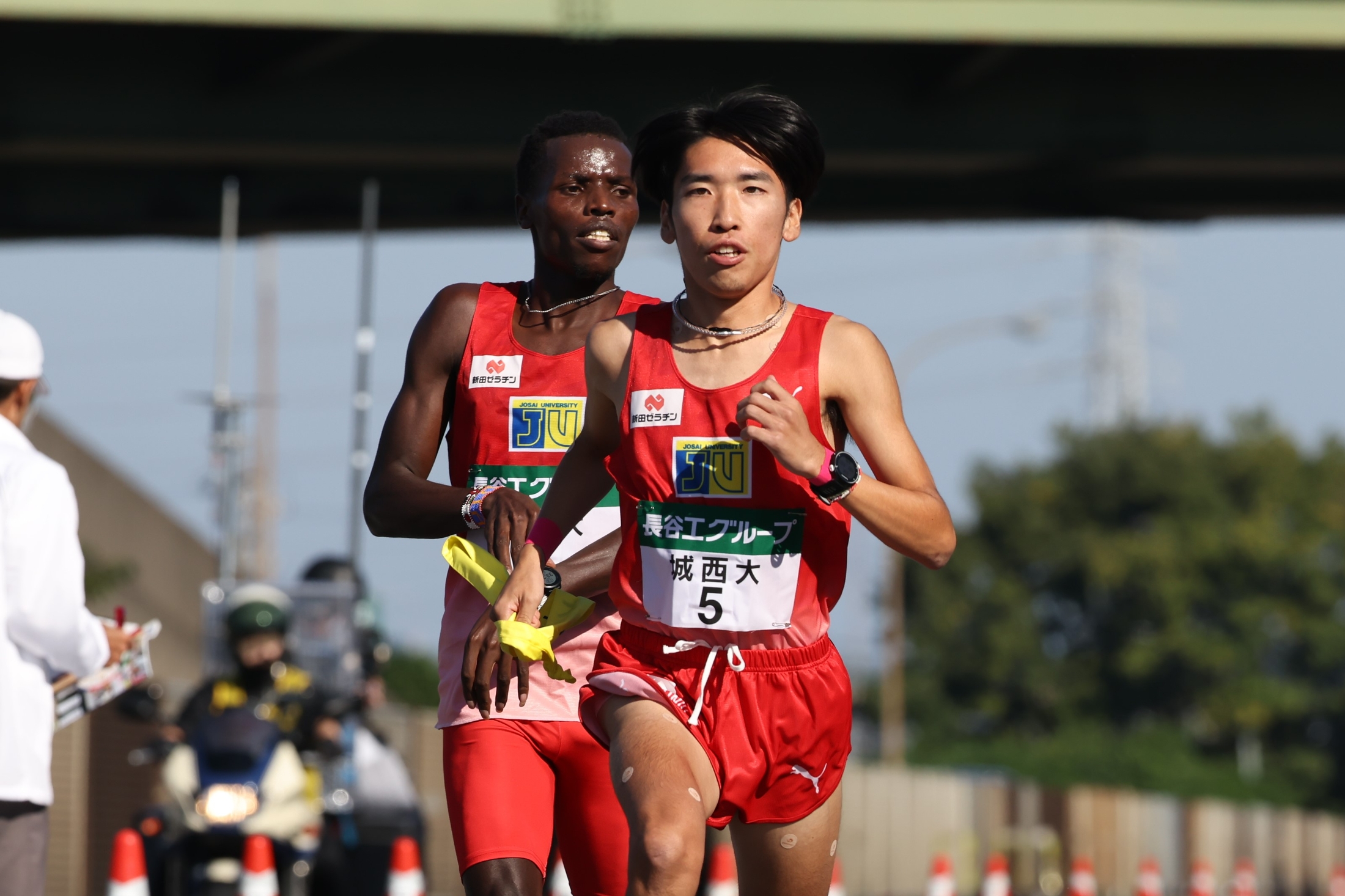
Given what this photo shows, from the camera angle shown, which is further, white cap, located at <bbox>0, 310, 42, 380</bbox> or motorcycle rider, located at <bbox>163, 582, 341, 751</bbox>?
motorcycle rider, located at <bbox>163, 582, 341, 751</bbox>

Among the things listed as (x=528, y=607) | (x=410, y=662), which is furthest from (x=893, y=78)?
(x=410, y=662)

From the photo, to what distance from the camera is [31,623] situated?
17.5 feet

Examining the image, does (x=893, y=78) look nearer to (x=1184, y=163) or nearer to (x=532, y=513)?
(x=1184, y=163)

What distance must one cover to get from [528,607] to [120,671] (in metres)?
1.94

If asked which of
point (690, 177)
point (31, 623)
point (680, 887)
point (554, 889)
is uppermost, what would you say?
point (690, 177)

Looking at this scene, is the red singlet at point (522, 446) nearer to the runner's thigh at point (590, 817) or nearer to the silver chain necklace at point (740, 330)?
the runner's thigh at point (590, 817)

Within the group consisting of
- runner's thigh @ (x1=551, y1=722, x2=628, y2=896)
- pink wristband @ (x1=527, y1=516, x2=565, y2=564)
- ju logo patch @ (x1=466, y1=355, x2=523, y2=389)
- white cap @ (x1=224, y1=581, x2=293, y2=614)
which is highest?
ju logo patch @ (x1=466, y1=355, x2=523, y2=389)

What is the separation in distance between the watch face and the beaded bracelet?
1116mm

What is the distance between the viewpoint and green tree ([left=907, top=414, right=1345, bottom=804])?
73812mm

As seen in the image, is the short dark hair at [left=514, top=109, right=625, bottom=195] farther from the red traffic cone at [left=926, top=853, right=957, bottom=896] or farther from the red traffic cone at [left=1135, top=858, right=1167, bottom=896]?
the red traffic cone at [left=1135, top=858, right=1167, bottom=896]

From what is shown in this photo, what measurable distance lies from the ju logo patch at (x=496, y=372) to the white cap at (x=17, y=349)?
121 cm

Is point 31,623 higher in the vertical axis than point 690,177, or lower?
lower

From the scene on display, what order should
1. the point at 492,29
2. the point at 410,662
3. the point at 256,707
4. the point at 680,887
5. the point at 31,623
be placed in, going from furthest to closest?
the point at 410,662 → the point at 492,29 → the point at 256,707 → the point at 31,623 → the point at 680,887

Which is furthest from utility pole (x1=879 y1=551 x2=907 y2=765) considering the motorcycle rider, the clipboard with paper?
the clipboard with paper
